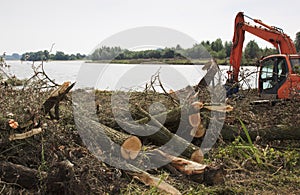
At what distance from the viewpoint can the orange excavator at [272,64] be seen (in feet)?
22.4

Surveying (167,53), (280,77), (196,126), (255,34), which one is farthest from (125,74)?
(255,34)

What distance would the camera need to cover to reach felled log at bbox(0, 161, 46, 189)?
135 inches

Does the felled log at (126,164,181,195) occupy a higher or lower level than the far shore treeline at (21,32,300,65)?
lower

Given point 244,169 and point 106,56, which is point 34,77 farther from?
Answer: point 244,169

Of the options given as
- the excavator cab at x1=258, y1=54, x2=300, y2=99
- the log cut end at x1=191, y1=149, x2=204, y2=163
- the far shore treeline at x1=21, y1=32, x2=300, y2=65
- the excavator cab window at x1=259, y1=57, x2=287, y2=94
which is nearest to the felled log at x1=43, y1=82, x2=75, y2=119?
the far shore treeline at x1=21, y1=32, x2=300, y2=65

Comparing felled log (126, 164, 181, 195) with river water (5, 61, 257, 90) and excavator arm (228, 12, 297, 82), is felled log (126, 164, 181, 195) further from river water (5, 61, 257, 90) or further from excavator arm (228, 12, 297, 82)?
excavator arm (228, 12, 297, 82)

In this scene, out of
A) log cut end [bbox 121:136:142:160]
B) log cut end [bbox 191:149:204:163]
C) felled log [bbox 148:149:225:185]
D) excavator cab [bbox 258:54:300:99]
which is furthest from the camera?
excavator cab [bbox 258:54:300:99]

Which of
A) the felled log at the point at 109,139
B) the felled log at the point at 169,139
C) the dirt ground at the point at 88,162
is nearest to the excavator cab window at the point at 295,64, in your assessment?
the dirt ground at the point at 88,162

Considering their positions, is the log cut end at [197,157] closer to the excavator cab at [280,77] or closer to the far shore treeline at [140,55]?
the far shore treeline at [140,55]

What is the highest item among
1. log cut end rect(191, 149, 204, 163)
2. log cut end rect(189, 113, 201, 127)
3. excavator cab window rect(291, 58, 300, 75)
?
excavator cab window rect(291, 58, 300, 75)

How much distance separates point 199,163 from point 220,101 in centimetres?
159

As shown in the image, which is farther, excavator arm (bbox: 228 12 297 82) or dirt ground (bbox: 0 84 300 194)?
excavator arm (bbox: 228 12 297 82)

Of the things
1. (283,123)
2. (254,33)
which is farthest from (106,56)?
(254,33)

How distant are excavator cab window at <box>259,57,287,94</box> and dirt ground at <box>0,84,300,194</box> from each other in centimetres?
221
